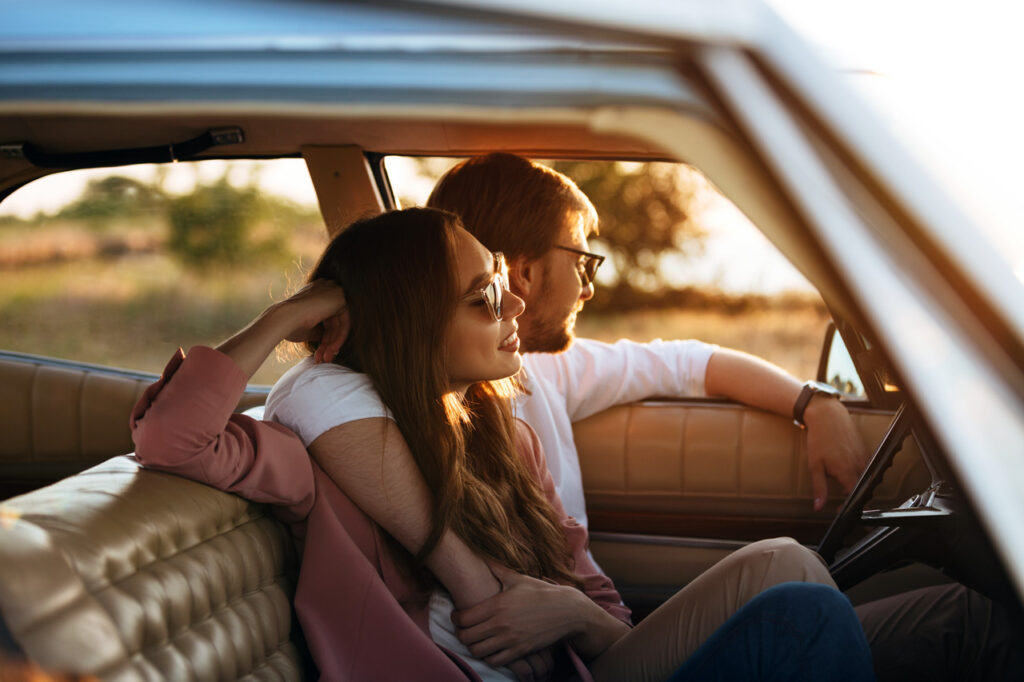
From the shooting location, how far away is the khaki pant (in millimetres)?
1507

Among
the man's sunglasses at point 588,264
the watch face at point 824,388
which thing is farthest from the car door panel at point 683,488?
the man's sunglasses at point 588,264

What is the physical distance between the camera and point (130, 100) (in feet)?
2.74

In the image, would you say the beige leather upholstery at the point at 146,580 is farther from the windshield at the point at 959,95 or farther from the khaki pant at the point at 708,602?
the windshield at the point at 959,95

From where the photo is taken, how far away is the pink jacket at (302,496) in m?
1.32

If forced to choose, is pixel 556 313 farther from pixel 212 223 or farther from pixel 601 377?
pixel 212 223

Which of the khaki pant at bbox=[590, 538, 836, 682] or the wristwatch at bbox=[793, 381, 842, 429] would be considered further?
the wristwatch at bbox=[793, 381, 842, 429]

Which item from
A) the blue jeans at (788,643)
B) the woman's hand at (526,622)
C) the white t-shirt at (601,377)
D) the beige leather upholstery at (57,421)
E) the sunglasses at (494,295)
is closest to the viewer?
the blue jeans at (788,643)

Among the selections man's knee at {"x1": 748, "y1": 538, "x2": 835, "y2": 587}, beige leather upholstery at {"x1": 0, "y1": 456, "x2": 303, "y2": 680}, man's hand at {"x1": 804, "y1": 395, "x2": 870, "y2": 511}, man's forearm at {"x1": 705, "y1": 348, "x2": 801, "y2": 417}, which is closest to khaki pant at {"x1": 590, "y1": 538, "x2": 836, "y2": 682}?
man's knee at {"x1": 748, "y1": 538, "x2": 835, "y2": 587}

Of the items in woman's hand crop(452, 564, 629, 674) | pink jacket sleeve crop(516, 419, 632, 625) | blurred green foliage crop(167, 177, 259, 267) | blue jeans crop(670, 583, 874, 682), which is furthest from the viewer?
blurred green foliage crop(167, 177, 259, 267)

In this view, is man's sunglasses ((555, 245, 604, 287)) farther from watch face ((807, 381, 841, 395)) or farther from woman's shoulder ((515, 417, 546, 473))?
watch face ((807, 381, 841, 395))

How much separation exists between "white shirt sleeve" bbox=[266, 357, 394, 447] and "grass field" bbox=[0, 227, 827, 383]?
2477 mm

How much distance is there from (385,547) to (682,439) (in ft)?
3.69

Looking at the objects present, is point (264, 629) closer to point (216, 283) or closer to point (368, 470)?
point (368, 470)

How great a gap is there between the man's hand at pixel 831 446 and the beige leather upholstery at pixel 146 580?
136 cm
